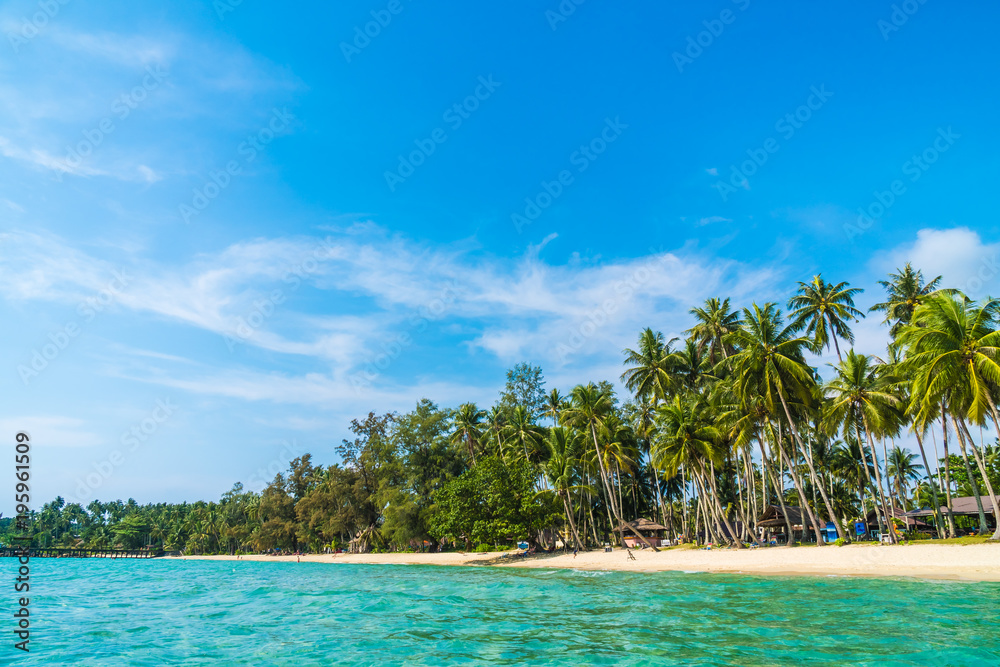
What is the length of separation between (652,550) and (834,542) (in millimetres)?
11322

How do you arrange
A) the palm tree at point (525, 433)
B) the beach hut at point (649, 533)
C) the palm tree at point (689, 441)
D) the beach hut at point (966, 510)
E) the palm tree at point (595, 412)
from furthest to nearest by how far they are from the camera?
the palm tree at point (525, 433) → the beach hut at point (649, 533) → the beach hut at point (966, 510) → the palm tree at point (595, 412) → the palm tree at point (689, 441)

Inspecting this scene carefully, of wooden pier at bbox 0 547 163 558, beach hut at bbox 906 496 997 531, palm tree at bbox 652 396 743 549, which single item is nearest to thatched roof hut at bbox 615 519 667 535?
palm tree at bbox 652 396 743 549

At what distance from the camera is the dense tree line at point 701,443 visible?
2694 cm

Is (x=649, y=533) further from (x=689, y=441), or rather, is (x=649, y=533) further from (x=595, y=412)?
(x=689, y=441)

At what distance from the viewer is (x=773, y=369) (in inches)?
1182

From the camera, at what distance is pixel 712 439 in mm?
35750

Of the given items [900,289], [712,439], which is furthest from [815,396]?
[900,289]

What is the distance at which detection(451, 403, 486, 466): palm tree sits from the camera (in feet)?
174

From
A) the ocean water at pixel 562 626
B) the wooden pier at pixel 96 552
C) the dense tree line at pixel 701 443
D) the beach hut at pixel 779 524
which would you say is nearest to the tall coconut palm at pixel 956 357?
the dense tree line at pixel 701 443

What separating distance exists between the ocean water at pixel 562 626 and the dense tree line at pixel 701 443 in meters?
12.5

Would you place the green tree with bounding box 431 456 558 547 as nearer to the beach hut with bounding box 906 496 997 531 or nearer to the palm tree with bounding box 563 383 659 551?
the palm tree with bounding box 563 383 659 551

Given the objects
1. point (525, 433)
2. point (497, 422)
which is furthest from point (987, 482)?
point (497, 422)

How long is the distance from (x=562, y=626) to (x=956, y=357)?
69.6 ft

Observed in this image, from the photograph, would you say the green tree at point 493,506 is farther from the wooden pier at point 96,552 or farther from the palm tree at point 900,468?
the wooden pier at point 96,552
